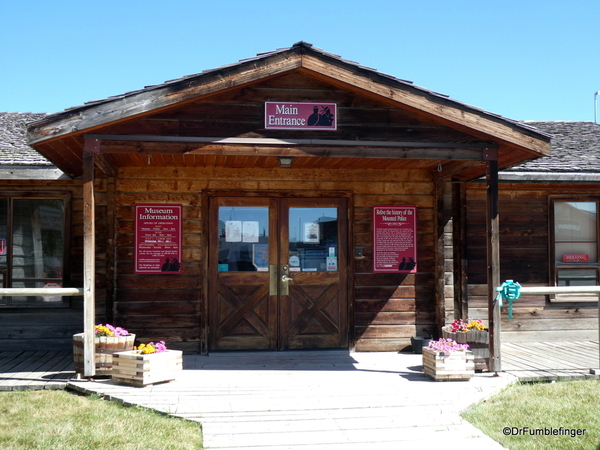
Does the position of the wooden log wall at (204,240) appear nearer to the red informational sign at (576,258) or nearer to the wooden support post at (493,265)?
the wooden support post at (493,265)

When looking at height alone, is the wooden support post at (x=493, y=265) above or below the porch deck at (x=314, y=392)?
above

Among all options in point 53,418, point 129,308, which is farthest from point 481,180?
point 53,418

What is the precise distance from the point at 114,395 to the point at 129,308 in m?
2.41

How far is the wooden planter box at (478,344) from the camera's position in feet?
22.1

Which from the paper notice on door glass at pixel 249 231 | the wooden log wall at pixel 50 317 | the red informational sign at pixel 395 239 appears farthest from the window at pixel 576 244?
the wooden log wall at pixel 50 317

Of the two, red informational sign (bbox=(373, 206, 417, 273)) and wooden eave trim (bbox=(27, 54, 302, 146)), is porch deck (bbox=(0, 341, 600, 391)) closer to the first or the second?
red informational sign (bbox=(373, 206, 417, 273))

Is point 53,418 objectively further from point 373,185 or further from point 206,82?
point 373,185

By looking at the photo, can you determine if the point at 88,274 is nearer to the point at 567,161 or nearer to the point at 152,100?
the point at 152,100

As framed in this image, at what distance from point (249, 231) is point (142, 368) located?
2738mm

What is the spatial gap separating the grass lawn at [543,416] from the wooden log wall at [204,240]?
2.36 m

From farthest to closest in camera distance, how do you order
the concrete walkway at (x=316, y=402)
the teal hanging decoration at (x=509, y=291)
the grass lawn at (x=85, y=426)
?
the teal hanging decoration at (x=509, y=291)
the concrete walkway at (x=316, y=402)
the grass lawn at (x=85, y=426)

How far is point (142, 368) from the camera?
5.99 m

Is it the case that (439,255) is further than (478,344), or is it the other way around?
(439,255)

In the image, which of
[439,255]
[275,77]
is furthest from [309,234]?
[275,77]
